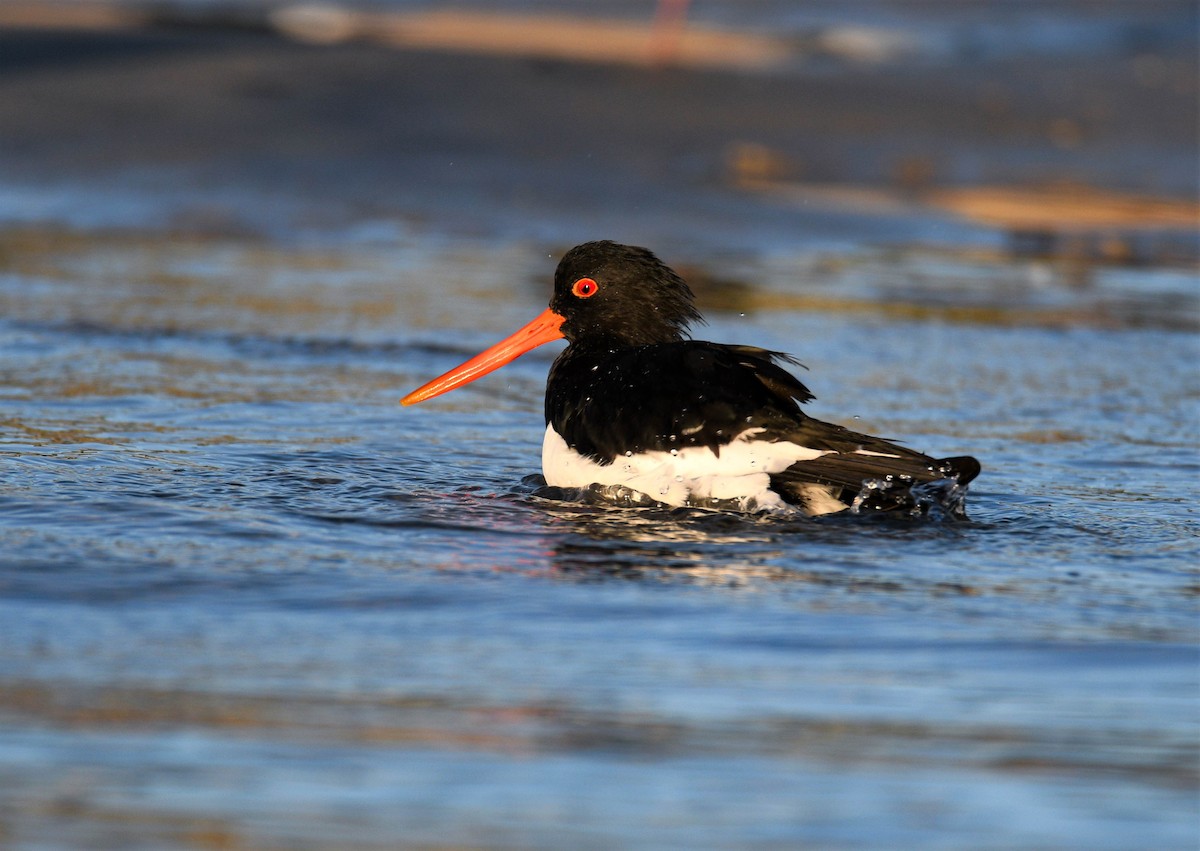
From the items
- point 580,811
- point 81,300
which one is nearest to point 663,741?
point 580,811

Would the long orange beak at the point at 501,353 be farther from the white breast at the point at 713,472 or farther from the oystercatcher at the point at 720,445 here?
the white breast at the point at 713,472

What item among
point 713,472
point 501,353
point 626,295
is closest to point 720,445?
point 713,472

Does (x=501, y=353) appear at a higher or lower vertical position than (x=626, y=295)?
lower

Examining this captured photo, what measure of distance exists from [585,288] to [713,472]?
1225 millimetres

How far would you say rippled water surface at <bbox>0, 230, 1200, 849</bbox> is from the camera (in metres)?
2.84

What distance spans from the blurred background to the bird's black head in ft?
2.00

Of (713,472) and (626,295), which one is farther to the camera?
(626,295)

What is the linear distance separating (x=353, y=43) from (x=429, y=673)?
13.4 meters

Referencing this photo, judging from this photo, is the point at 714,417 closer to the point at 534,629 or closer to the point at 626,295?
the point at 626,295

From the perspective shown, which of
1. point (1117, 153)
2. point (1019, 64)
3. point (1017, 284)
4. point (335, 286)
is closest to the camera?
point (335, 286)

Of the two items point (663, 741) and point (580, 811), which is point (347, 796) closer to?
point (580, 811)

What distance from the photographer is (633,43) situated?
68.2 feet

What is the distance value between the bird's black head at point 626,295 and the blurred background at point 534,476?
2.00ft

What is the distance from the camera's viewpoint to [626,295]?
19.2 feet
